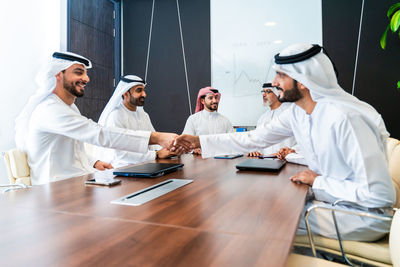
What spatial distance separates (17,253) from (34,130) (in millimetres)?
1922

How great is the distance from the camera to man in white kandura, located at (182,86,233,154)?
4.99 m

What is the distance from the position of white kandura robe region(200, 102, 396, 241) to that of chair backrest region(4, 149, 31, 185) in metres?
2.16

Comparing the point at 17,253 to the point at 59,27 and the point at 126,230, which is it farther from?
the point at 59,27

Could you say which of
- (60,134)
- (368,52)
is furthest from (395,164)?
(368,52)

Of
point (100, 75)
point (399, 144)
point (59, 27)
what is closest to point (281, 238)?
point (399, 144)

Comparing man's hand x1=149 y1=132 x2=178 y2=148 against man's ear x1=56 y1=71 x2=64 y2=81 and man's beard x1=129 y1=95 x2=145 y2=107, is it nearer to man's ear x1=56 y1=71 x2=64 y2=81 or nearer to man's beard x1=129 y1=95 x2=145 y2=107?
man's ear x1=56 y1=71 x2=64 y2=81

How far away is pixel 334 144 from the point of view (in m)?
1.78

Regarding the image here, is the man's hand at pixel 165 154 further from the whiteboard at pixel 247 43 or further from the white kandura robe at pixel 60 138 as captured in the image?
the whiteboard at pixel 247 43

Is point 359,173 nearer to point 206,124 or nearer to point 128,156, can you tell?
point 128,156

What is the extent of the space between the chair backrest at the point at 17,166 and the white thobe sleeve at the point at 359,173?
2.23 metres

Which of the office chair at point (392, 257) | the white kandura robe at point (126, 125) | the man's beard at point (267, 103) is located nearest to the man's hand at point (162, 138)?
the white kandura robe at point (126, 125)

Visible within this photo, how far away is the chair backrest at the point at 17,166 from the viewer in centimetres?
236

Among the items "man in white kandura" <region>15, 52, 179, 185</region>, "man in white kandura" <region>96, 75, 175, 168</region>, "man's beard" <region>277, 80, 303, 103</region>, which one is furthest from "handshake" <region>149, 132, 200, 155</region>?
"man's beard" <region>277, 80, 303, 103</region>

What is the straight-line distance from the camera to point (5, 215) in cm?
112
